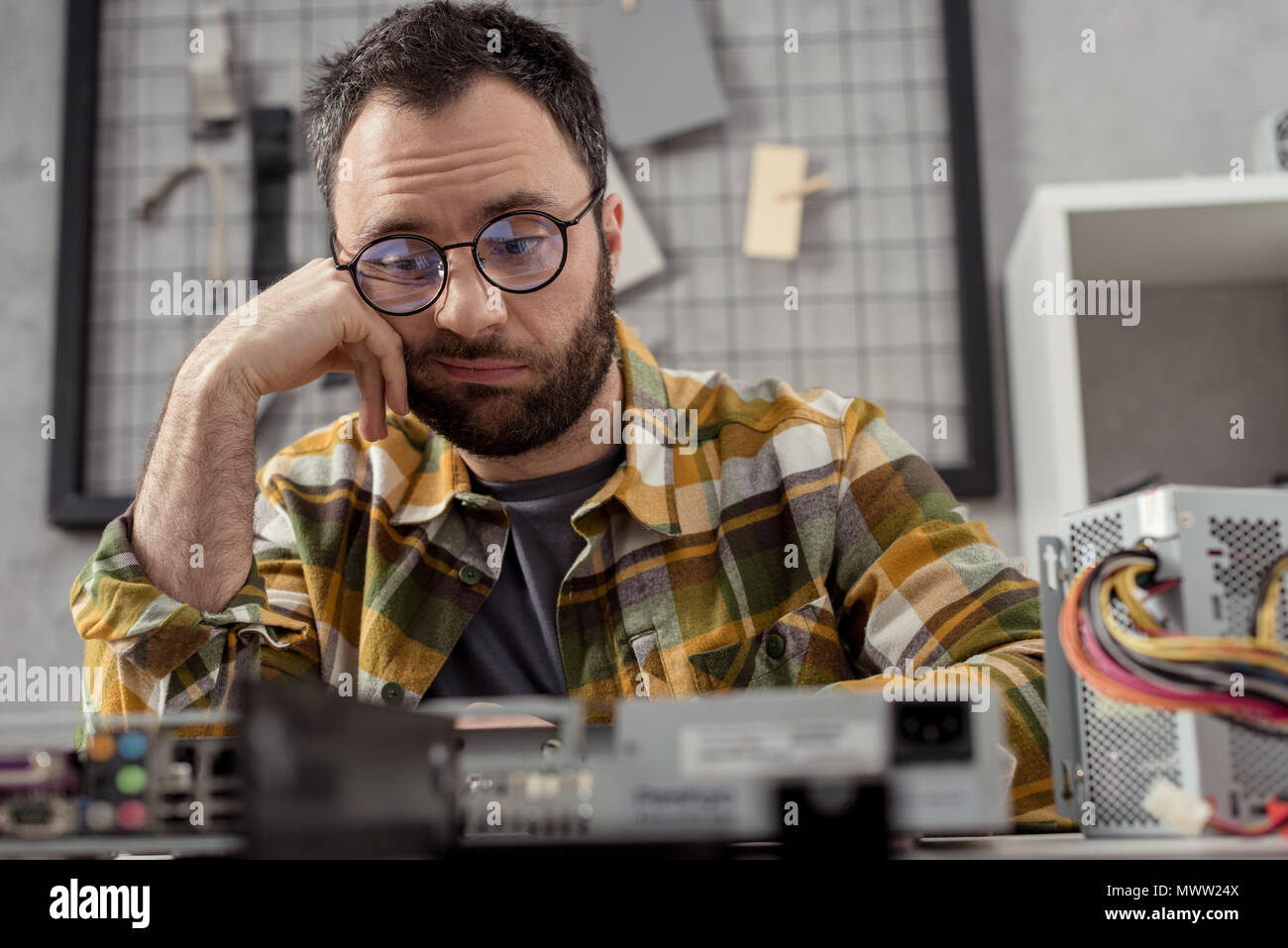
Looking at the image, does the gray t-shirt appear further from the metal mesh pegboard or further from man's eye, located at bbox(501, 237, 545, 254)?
the metal mesh pegboard

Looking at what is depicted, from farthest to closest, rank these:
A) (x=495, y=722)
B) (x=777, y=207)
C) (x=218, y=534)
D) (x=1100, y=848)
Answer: (x=777, y=207), (x=218, y=534), (x=495, y=722), (x=1100, y=848)

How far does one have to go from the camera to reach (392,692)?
3.87 feet

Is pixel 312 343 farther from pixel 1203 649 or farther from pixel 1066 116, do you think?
pixel 1066 116

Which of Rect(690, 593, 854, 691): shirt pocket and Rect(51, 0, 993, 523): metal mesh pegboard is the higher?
Rect(51, 0, 993, 523): metal mesh pegboard

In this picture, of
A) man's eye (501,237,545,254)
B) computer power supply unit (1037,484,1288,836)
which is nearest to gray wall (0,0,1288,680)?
man's eye (501,237,545,254)

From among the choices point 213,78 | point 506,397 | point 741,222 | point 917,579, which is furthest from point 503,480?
point 213,78

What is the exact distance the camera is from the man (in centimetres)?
111

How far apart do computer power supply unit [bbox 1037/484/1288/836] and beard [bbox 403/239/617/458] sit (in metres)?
0.69

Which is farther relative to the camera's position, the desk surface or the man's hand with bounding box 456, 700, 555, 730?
the man's hand with bounding box 456, 700, 555, 730

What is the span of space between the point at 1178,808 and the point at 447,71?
1.02 metres

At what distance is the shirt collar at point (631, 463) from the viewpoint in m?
1.22
